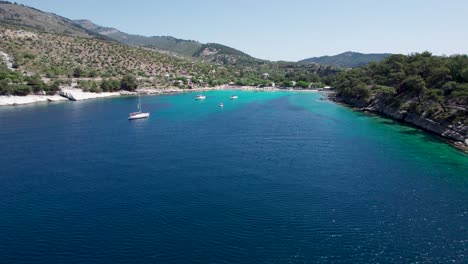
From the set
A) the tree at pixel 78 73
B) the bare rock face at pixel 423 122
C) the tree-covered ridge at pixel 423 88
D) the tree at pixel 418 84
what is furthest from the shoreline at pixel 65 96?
the tree at pixel 418 84

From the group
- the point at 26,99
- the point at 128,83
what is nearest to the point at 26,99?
the point at 26,99

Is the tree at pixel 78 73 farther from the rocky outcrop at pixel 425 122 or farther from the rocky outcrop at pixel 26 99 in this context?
the rocky outcrop at pixel 425 122

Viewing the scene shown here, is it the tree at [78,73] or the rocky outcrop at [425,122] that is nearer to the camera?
the rocky outcrop at [425,122]

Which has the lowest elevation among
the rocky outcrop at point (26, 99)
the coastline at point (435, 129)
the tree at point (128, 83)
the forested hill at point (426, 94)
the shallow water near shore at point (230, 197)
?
the rocky outcrop at point (26, 99)

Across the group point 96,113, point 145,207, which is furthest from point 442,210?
point 96,113

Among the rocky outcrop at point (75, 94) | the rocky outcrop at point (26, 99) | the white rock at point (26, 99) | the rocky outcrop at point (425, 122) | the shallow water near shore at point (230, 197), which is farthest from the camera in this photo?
the rocky outcrop at point (75, 94)

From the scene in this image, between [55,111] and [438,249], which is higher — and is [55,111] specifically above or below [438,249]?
below

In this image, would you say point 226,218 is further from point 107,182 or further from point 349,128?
point 349,128

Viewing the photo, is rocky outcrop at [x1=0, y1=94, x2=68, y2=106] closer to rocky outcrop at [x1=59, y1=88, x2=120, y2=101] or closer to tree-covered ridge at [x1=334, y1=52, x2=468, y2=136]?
rocky outcrop at [x1=59, y1=88, x2=120, y2=101]
